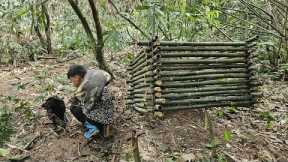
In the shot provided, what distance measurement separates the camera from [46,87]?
366 inches

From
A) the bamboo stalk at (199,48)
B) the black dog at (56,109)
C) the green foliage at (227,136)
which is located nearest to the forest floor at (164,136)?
the green foliage at (227,136)

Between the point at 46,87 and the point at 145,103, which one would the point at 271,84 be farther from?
the point at 46,87

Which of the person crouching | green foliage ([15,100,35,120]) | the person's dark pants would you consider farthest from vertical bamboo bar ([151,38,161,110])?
green foliage ([15,100,35,120])

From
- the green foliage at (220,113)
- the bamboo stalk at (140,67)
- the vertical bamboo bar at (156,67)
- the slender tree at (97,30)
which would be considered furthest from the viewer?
the slender tree at (97,30)

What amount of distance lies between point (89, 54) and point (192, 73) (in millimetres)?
6054

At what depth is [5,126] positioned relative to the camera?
729cm

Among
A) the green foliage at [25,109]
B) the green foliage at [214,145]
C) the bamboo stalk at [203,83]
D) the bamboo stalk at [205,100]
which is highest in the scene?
the bamboo stalk at [203,83]

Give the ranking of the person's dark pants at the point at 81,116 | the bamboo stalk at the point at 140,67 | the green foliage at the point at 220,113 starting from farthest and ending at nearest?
the green foliage at the point at 220,113
the bamboo stalk at the point at 140,67
the person's dark pants at the point at 81,116

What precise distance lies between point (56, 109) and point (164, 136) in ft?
6.04

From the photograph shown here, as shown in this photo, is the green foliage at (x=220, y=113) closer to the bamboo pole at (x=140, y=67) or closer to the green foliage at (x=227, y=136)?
the green foliage at (x=227, y=136)

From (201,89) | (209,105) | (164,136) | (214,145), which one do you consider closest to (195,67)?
(201,89)

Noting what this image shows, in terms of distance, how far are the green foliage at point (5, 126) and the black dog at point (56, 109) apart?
2.68 feet

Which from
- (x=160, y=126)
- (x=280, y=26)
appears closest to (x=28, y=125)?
(x=160, y=126)

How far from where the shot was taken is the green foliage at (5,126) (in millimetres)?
6949
